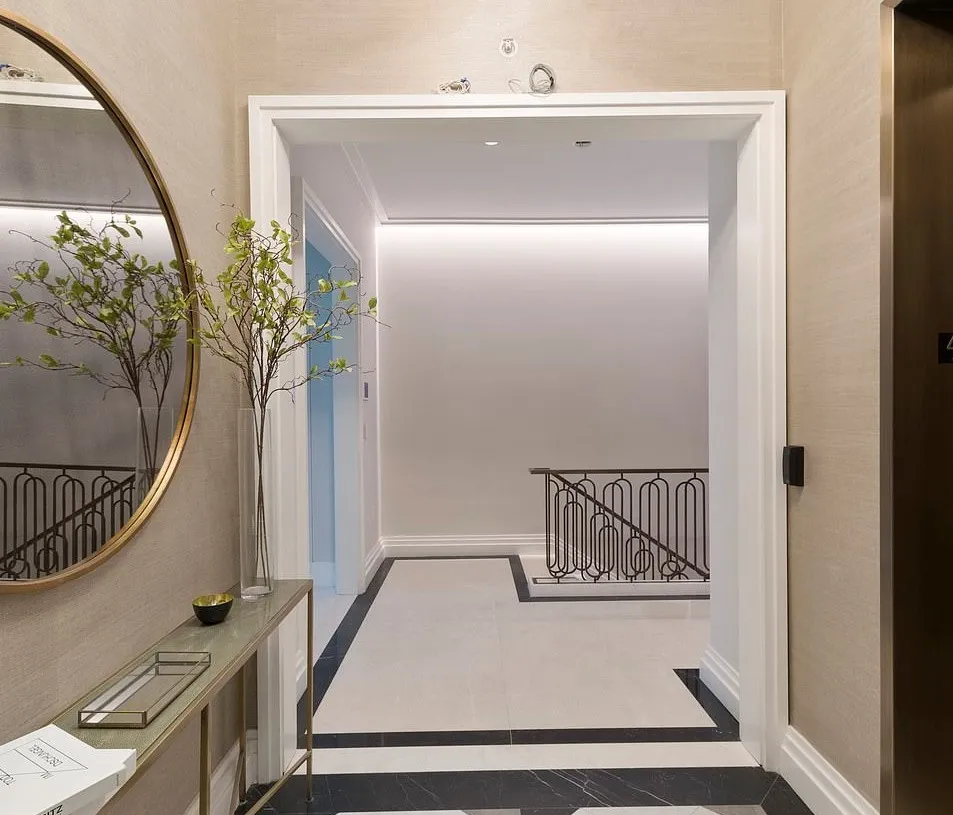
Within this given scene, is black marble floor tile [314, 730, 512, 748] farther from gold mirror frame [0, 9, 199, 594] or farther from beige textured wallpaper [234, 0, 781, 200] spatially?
beige textured wallpaper [234, 0, 781, 200]

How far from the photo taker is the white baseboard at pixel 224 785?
2.02m

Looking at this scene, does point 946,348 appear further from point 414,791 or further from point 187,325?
point 414,791

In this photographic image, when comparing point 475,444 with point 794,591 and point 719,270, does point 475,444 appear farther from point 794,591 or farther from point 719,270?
point 794,591

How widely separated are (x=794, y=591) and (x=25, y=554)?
7.24 ft

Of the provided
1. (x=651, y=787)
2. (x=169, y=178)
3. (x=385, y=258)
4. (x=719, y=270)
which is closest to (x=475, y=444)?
(x=385, y=258)

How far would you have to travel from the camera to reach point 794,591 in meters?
2.23

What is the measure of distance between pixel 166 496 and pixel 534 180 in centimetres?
409

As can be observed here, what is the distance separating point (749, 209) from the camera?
7.64 ft

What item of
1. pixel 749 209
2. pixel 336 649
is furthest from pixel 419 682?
pixel 749 209

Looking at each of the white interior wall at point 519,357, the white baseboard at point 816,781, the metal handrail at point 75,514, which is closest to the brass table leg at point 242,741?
the metal handrail at point 75,514

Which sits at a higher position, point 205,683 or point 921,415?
point 921,415

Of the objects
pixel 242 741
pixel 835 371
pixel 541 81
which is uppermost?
pixel 541 81

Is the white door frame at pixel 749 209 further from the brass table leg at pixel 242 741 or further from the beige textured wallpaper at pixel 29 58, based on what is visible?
the beige textured wallpaper at pixel 29 58

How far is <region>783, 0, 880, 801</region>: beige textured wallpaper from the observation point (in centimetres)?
179
